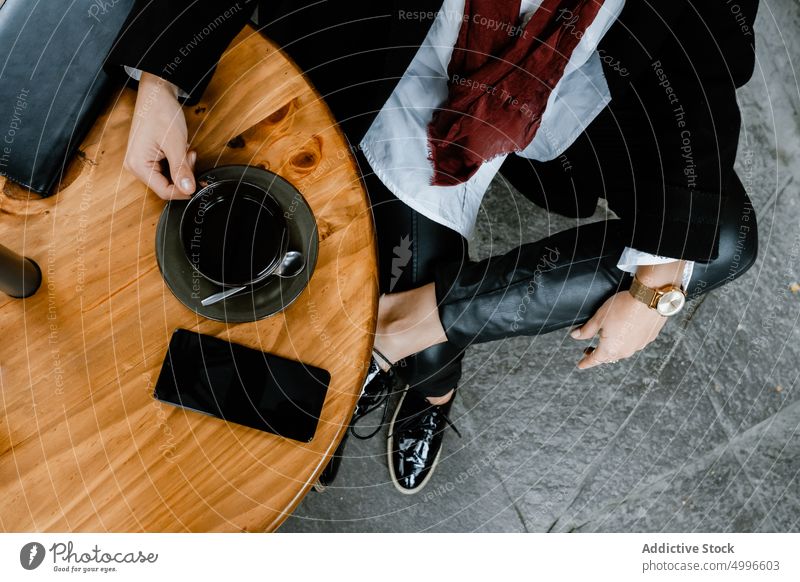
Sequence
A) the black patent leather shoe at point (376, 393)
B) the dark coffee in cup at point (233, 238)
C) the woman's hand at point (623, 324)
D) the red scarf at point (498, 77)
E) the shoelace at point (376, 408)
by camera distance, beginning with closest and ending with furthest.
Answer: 1. the dark coffee in cup at point (233, 238)
2. the red scarf at point (498, 77)
3. the woman's hand at point (623, 324)
4. the black patent leather shoe at point (376, 393)
5. the shoelace at point (376, 408)

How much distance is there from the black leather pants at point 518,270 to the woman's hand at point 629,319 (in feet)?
0.08

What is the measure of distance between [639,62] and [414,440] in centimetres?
68

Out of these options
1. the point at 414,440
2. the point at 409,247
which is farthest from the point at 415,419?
the point at 409,247

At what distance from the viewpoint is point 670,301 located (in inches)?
25.0

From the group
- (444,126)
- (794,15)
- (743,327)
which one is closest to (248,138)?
(444,126)

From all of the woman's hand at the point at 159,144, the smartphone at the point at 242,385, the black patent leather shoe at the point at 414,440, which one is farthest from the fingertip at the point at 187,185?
the black patent leather shoe at the point at 414,440

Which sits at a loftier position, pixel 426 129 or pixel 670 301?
pixel 426 129

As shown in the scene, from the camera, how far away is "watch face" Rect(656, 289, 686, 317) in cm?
63

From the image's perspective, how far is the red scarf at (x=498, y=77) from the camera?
1.76 ft

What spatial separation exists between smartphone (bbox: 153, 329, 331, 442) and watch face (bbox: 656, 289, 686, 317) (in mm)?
418

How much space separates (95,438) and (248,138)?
30cm

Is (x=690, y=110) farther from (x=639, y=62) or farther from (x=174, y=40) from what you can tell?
(x=174, y=40)
